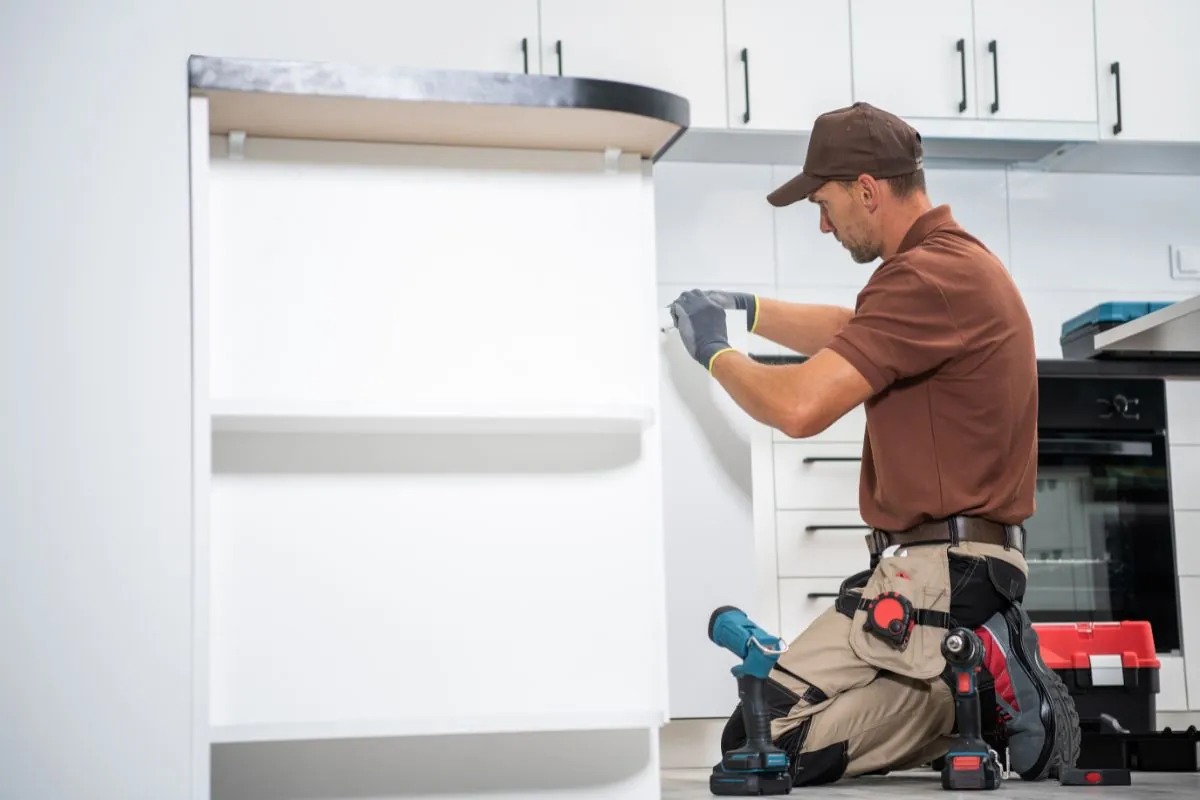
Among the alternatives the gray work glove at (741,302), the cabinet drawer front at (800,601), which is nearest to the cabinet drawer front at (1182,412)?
the cabinet drawer front at (800,601)

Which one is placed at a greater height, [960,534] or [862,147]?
[862,147]

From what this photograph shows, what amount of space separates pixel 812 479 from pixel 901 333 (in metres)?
1.47

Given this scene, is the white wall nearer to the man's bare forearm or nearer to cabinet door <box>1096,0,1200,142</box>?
the man's bare forearm

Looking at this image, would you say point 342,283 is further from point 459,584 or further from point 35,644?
point 35,644

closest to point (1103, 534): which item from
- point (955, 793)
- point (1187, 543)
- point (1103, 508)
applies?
point (1103, 508)

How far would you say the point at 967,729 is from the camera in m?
2.30

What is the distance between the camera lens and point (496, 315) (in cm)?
185

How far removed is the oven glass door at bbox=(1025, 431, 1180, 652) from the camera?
3.90 metres

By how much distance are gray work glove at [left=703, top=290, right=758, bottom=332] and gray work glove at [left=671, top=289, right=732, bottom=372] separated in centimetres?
5

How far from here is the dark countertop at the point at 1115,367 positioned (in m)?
3.93

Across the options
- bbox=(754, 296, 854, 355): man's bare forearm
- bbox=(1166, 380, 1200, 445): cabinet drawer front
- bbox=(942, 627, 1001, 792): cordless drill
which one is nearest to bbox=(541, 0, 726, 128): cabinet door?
bbox=(754, 296, 854, 355): man's bare forearm

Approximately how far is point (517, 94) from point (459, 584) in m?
0.60

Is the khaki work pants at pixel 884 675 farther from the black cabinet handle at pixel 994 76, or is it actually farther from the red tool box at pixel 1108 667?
the black cabinet handle at pixel 994 76

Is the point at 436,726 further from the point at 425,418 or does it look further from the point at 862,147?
the point at 862,147
